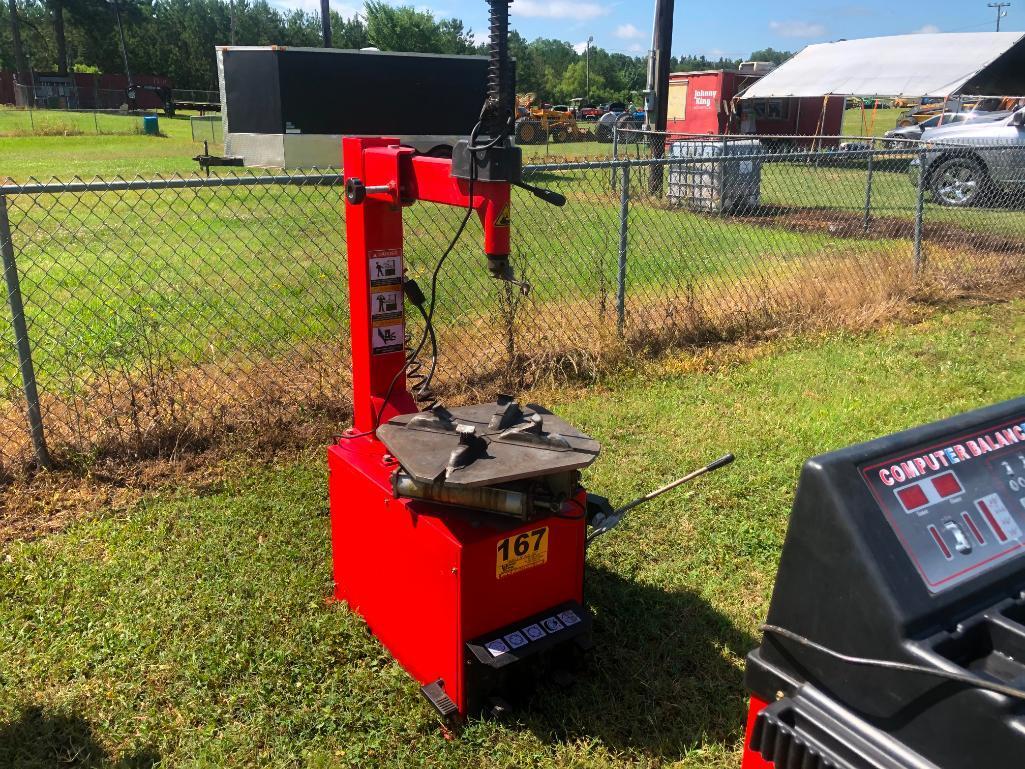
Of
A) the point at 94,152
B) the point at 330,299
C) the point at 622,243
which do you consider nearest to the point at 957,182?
the point at 622,243

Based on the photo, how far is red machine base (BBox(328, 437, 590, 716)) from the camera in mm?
2357

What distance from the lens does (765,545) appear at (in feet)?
11.6

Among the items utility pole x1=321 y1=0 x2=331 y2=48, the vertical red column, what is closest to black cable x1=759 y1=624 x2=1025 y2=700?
the vertical red column

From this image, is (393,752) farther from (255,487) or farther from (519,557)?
(255,487)

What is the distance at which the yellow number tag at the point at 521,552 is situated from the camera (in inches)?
94.2

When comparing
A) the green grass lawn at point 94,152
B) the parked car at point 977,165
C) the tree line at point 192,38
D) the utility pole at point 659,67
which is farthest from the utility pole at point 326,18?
the tree line at point 192,38

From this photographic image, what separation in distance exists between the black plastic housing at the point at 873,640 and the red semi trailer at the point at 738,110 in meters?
26.8

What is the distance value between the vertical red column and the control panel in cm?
193

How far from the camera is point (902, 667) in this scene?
41.6 inches

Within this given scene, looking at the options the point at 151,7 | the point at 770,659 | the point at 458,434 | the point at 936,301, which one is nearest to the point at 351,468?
the point at 458,434

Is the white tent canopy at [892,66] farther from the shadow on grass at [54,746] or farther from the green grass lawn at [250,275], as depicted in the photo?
the shadow on grass at [54,746]

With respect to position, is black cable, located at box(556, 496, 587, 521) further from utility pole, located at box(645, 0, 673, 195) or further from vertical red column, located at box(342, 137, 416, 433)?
utility pole, located at box(645, 0, 673, 195)

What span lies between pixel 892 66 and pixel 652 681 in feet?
78.3

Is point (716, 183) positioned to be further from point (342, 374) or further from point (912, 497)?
point (912, 497)
